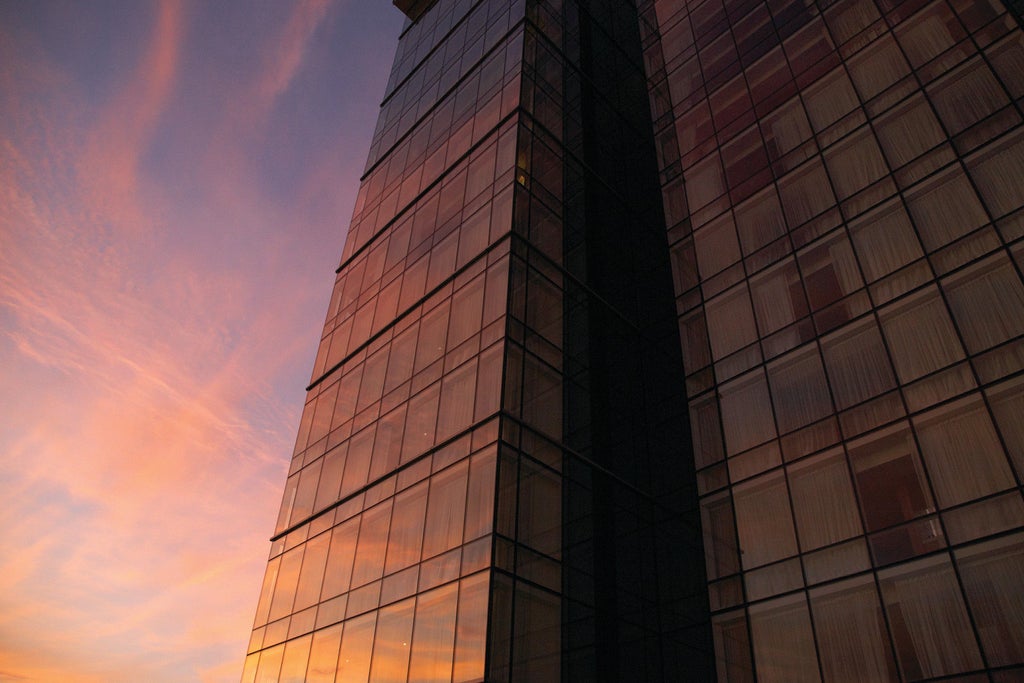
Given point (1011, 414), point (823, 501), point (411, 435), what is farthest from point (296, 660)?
point (1011, 414)

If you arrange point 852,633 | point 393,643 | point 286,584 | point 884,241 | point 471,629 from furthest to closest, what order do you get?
point 286,584
point 884,241
point 393,643
point 471,629
point 852,633

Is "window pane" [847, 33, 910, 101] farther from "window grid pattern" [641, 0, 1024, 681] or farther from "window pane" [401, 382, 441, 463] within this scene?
"window pane" [401, 382, 441, 463]

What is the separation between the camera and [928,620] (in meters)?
16.7

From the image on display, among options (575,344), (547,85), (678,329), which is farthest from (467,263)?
(547,85)

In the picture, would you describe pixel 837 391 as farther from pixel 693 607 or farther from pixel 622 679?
pixel 622 679

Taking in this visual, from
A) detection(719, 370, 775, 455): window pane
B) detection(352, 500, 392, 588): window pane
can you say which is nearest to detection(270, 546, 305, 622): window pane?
detection(352, 500, 392, 588): window pane

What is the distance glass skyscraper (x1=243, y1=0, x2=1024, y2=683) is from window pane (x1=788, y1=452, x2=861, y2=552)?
85 mm

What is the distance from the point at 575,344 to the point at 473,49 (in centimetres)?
2104

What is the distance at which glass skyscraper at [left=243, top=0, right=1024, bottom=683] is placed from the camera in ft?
59.5

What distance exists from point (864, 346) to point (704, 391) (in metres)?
5.41

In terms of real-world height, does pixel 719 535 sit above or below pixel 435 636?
above

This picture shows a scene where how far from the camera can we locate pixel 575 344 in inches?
978

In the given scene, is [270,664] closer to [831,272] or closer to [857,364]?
[857,364]

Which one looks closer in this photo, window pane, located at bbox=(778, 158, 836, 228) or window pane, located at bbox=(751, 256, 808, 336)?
window pane, located at bbox=(751, 256, 808, 336)
